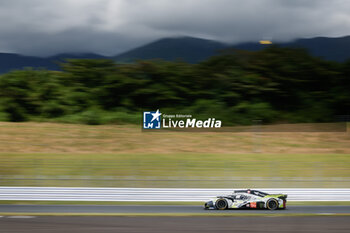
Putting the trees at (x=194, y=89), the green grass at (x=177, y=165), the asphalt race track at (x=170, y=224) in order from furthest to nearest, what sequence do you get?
1. the trees at (x=194, y=89)
2. the green grass at (x=177, y=165)
3. the asphalt race track at (x=170, y=224)

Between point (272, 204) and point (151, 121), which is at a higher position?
point (151, 121)

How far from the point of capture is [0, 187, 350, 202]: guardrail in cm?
1172

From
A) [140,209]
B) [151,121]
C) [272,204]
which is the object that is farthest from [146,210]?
[151,121]

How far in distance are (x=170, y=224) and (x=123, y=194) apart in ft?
12.3

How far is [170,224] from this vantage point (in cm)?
834

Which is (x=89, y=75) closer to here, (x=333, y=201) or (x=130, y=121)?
(x=130, y=121)

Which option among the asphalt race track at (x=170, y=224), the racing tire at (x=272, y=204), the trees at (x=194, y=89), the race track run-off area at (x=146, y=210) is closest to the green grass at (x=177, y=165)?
the race track run-off area at (x=146, y=210)

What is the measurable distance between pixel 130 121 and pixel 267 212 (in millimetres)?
15138

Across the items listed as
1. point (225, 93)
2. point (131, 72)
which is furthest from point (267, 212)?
point (131, 72)

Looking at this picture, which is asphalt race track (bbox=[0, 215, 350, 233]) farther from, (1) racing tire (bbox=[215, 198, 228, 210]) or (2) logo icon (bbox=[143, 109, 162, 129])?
(2) logo icon (bbox=[143, 109, 162, 129])

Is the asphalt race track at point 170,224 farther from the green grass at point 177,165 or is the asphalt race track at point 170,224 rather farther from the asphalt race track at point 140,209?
the green grass at point 177,165

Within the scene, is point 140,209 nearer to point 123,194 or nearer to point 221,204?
point 123,194

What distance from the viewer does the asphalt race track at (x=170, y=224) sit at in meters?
7.74

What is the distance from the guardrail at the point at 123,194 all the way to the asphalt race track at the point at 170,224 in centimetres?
258
